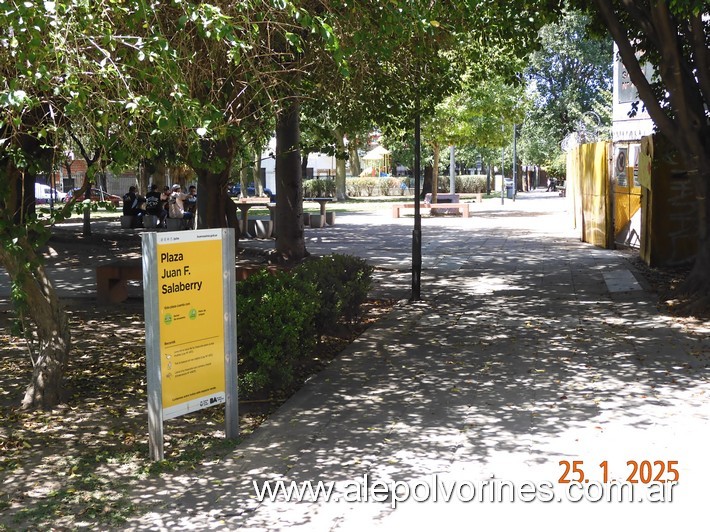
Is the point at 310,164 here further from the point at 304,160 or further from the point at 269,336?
the point at 269,336

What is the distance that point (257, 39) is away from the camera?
910 cm

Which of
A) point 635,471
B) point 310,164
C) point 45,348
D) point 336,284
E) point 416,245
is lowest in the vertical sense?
point 635,471

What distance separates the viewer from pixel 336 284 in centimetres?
998

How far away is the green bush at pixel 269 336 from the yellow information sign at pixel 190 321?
810 millimetres

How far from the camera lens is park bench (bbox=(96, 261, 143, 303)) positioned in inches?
497

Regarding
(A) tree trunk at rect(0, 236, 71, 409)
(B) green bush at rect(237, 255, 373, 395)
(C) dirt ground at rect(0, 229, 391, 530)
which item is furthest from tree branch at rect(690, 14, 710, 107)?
(A) tree trunk at rect(0, 236, 71, 409)

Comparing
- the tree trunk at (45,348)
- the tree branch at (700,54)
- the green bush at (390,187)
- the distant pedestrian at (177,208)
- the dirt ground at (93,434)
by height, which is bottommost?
the dirt ground at (93,434)

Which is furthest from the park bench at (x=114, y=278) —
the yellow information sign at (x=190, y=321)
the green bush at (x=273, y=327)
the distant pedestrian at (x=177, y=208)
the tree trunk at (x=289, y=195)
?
the distant pedestrian at (x=177, y=208)

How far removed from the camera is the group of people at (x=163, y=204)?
25828mm

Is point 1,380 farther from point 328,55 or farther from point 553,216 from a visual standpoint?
point 553,216

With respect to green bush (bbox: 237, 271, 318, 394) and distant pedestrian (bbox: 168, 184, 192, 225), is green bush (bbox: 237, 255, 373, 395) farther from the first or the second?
distant pedestrian (bbox: 168, 184, 192, 225)

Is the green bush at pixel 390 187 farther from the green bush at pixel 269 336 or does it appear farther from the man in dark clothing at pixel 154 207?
the green bush at pixel 269 336

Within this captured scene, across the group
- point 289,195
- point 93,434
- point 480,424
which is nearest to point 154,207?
point 289,195

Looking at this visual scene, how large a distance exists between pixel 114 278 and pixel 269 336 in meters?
5.95
